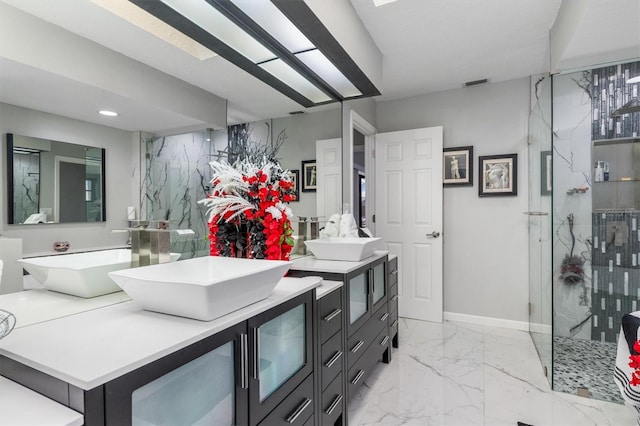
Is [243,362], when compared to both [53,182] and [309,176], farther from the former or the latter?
[309,176]

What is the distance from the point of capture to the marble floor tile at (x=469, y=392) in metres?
1.91

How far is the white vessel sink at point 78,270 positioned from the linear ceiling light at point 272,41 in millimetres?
942

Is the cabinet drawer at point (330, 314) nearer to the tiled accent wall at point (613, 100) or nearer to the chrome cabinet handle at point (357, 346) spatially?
the chrome cabinet handle at point (357, 346)

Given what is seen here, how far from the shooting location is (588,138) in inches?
92.3

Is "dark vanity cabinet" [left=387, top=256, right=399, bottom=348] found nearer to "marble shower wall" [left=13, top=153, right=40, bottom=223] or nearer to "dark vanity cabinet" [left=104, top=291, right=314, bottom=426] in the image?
"dark vanity cabinet" [left=104, top=291, right=314, bottom=426]

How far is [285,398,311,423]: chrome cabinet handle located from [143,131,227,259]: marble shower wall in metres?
0.80

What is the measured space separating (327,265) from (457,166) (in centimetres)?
221

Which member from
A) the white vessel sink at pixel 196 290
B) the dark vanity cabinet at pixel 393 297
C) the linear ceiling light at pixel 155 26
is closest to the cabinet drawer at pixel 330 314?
the white vessel sink at pixel 196 290

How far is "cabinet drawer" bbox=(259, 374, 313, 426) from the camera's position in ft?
3.86

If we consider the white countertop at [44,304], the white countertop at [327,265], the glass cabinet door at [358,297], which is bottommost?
the glass cabinet door at [358,297]

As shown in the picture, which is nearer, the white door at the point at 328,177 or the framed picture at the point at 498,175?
the white door at the point at 328,177

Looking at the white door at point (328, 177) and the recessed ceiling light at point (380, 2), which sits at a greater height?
the recessed ceiling light at point (380, 2)

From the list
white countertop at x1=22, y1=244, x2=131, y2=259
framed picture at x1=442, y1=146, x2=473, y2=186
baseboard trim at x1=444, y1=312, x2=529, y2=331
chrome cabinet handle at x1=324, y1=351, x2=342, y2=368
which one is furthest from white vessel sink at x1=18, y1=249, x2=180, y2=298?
baseboard trim at x1=444, y1=312, x2=529, y2=331

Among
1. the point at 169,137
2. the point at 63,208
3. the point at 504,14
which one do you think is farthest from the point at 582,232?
the point at 63,208
